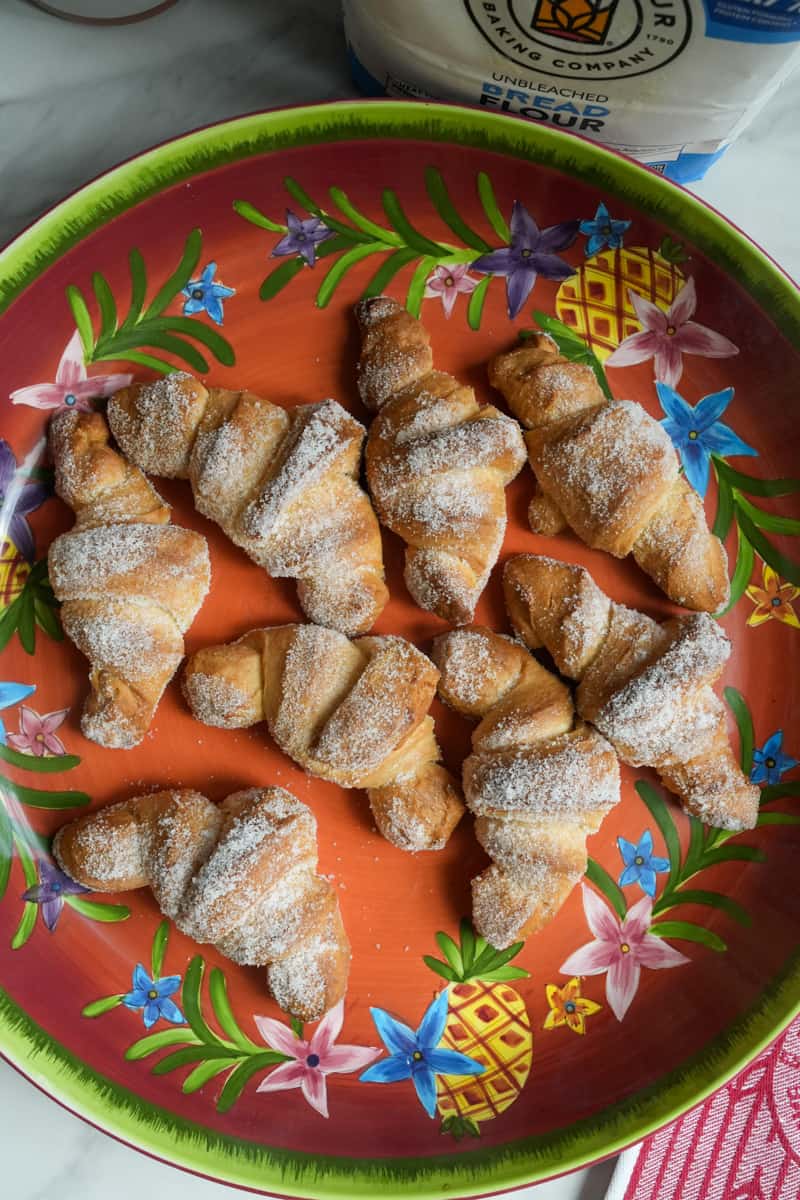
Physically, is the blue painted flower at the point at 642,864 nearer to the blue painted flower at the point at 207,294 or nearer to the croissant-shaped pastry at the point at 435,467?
the croissant-shaped pastry at the point at 435,467

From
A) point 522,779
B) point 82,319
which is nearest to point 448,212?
point 82,319

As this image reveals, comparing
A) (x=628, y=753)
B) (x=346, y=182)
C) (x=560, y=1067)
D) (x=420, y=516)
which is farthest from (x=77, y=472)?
(x=560, y=1067)

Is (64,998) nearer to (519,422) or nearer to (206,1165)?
(206,1165)

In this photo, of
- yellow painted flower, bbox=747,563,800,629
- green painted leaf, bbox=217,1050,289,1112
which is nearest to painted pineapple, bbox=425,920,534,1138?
green painted leaf, bbox=217,1050,289,1112

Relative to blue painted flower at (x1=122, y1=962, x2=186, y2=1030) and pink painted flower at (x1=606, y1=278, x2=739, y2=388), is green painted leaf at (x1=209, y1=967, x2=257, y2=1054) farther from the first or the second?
pink painted flower at (x1=606, y1=278, x2=739, y2=388)

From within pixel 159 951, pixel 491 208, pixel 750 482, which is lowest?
pixel 159 951

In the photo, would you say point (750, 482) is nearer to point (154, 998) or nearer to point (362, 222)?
point (362, 222)
